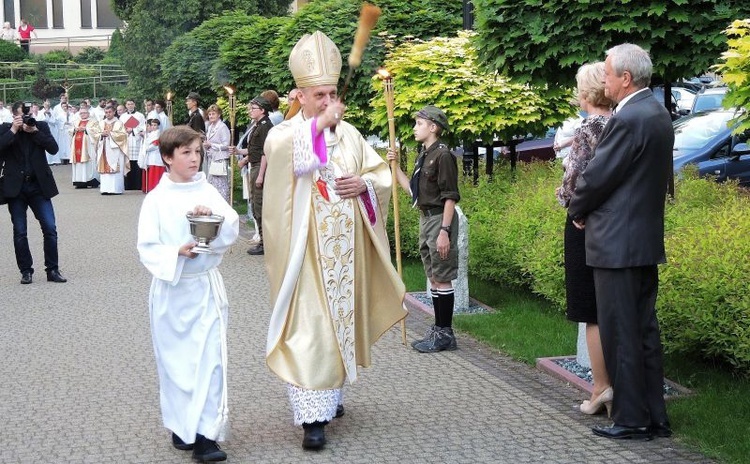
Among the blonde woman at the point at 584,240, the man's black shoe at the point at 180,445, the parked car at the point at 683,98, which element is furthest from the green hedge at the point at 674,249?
the parked car at the point at 683,98

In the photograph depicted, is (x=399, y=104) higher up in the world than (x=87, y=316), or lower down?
higher up

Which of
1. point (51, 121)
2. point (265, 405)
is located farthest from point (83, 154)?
point (265, 405)

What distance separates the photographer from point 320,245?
6.40 metres

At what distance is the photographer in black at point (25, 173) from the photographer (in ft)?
39.3

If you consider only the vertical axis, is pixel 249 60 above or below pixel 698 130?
above

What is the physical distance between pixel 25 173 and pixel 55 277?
3.98 ft

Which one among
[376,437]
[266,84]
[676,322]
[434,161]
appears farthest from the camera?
[266,84]

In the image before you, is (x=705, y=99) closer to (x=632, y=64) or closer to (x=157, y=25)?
(x=157, y=25)

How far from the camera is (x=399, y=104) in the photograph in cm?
1184

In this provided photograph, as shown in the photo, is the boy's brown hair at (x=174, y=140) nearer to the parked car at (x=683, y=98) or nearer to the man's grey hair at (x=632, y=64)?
the man's grey hair at (x=632, y=64)

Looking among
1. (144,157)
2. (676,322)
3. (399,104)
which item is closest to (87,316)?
(399,104)

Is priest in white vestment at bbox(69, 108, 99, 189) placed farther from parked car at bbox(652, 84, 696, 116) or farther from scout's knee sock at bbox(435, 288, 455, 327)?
scout's knee sock at bbox(435, 288, 455, 327)

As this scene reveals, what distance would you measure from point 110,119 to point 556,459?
20626mm

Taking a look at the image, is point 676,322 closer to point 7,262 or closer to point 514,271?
point 514,271
